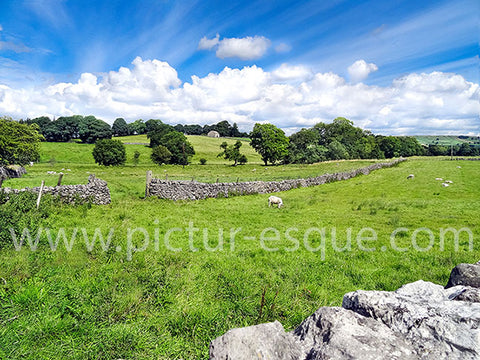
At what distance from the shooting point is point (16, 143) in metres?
29.7

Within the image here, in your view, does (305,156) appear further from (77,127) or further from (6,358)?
(77,127)

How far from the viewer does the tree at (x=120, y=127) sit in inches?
4761

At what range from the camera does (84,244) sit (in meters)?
7.75

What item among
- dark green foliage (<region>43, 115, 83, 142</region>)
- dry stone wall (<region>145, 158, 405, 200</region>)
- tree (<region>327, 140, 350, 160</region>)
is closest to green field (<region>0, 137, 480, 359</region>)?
dry stone wall (<region>145, 158, 405, 200</region>)

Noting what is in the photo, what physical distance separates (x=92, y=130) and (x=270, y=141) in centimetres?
6525

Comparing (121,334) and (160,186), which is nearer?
(121,334)

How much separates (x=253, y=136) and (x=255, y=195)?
47.4 m

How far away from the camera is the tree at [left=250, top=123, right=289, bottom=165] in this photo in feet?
217

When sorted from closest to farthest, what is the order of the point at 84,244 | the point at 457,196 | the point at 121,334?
the point at 121,334 → the point at 84,244 → the point at 457,196

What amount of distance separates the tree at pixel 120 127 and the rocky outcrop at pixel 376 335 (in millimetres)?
132826

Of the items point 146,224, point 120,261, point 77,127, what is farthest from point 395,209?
point 77,127

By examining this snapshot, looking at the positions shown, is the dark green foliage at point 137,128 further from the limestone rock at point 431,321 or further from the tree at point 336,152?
the limestone rock at point 431,321

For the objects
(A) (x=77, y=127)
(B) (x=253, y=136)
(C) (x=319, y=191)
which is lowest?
(C) (x=319, y=191)

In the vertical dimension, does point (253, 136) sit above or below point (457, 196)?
above
